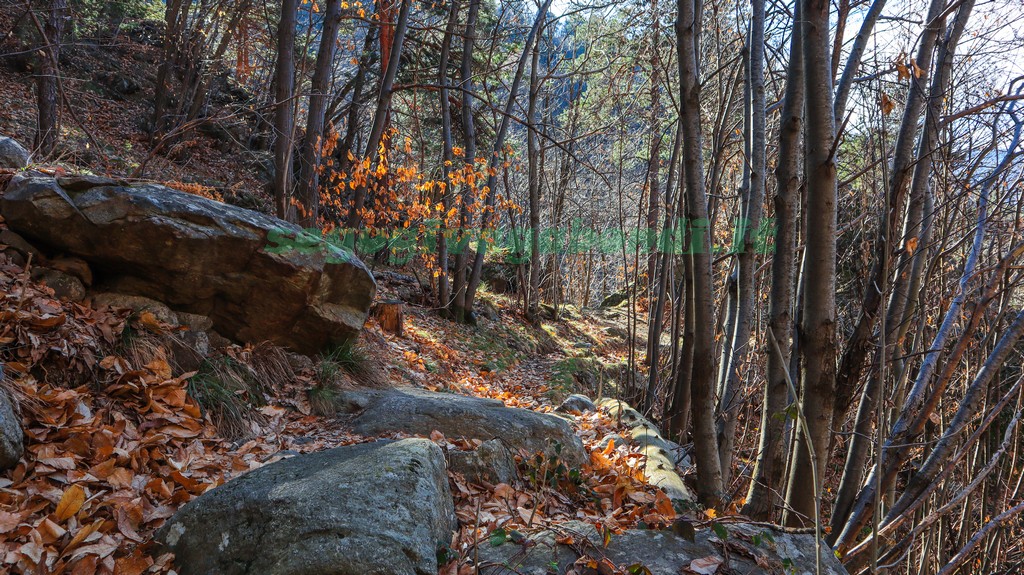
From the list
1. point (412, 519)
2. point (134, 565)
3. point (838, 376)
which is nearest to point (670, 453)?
point (838, 376)

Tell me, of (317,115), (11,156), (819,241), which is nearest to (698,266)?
(819,241)

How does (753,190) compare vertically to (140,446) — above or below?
above

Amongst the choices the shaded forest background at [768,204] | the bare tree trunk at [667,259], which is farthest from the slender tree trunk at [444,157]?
the bare tree trunk at [667,259]

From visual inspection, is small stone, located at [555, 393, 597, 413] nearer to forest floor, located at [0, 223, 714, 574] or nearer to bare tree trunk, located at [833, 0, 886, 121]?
forest floor, located at [0, 223, 714, 574]

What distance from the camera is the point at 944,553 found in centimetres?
477

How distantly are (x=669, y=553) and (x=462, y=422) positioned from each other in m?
2.10

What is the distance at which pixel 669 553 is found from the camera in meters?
2.33

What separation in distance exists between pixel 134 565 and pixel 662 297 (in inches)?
261

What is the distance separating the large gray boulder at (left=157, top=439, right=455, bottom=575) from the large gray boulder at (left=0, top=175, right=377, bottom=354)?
7.39 feet

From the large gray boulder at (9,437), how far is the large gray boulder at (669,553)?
2.06m

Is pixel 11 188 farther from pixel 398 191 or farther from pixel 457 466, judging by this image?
pixel 398 191

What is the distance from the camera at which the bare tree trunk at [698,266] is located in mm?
3178

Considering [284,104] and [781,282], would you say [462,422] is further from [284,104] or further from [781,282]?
[284,104]

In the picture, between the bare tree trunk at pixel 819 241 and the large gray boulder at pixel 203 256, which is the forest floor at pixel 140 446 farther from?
the bare tree trunk at pixel 819 241
